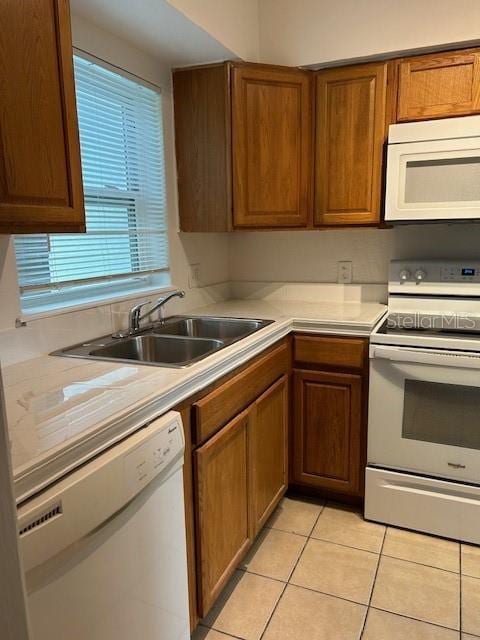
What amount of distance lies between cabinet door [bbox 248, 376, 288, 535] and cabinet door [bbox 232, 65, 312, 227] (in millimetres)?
857

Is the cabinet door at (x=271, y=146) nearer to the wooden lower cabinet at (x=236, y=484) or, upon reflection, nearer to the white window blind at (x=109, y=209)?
the white window blind at (x=109, y=209)

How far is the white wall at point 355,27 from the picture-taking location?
2084 millimetres

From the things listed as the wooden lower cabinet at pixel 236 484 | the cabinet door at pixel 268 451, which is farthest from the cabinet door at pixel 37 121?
the cabinet door at pixel 268 451

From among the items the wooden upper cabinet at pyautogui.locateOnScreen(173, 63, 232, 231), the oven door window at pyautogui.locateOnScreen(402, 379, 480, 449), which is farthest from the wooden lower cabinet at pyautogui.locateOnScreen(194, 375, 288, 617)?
the wooden upper cabinet at pyautogui.locateOnScreen(173, 63, 232, 231)

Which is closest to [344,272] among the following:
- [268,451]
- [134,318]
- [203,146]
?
[203,146]

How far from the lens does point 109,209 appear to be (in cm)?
201

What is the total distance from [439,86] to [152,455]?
78.0 inches

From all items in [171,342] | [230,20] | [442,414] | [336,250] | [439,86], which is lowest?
[442,414]

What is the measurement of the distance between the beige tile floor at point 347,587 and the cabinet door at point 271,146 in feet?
4.91

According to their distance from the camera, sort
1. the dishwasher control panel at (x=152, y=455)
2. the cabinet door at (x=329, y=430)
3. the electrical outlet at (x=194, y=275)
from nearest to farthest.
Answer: the dishwasher control panel at (x=152, y=455) < the cabinet door at (x=329, y=430) < the electrical outlet at (x=194, y=275)

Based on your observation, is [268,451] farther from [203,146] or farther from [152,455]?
[203,146]

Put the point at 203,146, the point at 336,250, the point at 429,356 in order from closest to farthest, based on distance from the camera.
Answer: the point at 429,356, the point at 203,146, the point at 336,250

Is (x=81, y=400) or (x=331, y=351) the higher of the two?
(x=81, y=400)

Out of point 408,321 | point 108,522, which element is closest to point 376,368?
point 408,321
